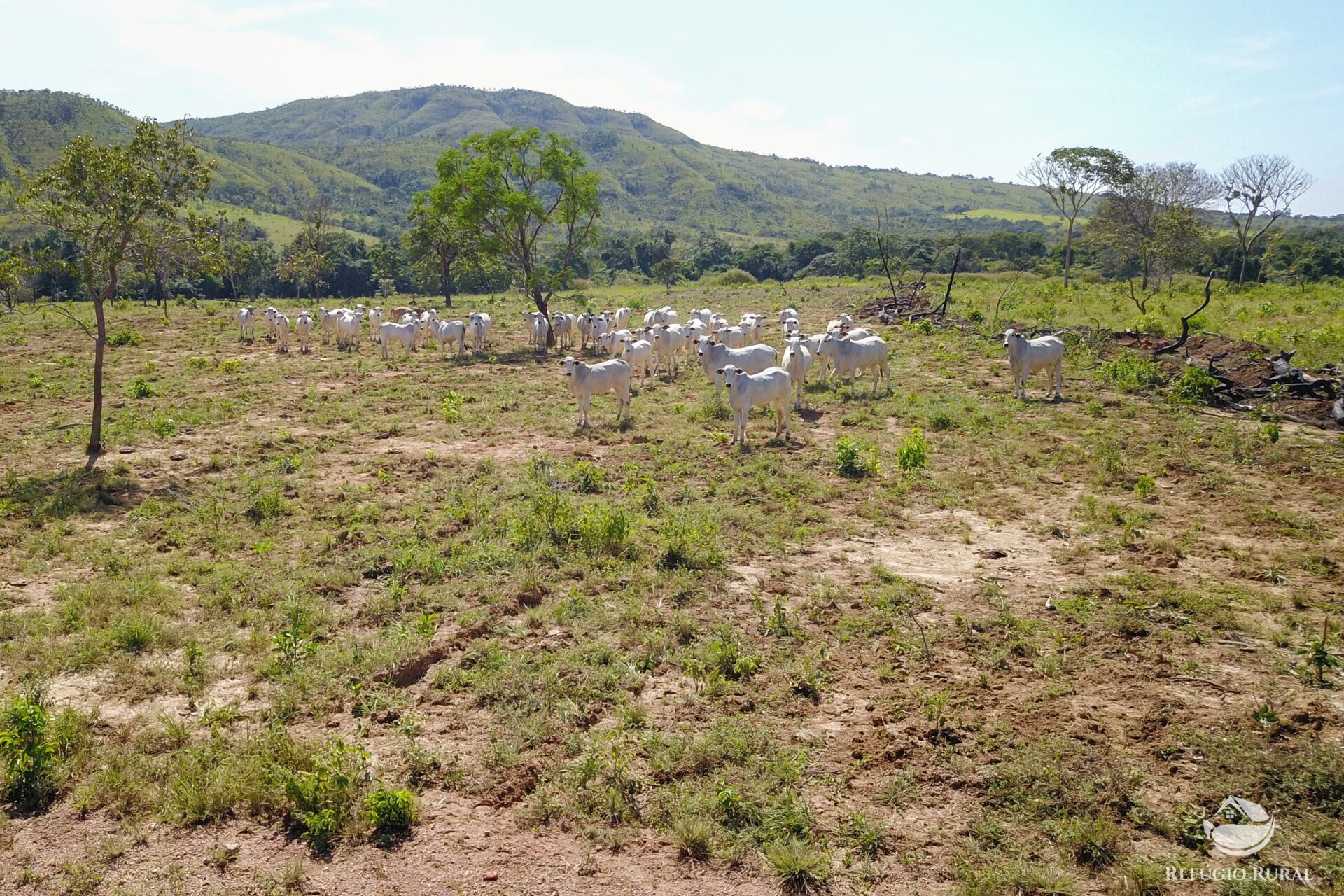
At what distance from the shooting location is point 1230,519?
32.0ft

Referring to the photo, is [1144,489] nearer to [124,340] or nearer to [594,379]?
[594,379]

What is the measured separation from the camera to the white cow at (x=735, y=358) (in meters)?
16.3

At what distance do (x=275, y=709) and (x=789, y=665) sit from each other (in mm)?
4410

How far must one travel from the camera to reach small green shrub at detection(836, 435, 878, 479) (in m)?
12.4

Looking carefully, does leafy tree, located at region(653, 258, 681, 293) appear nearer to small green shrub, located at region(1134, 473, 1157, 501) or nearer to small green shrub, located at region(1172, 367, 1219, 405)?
small green shrub, located at region(1172, 367, 1219, 405)

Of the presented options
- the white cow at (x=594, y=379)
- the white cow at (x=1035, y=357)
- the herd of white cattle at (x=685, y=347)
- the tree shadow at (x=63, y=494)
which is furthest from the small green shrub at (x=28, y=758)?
the white cow at (x=1035, y=357)

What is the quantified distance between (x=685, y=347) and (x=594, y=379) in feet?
32.2

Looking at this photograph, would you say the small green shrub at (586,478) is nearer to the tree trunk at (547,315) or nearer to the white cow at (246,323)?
the tree trunk at (547,315)

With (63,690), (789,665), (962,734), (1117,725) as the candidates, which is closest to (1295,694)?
(1117,725)

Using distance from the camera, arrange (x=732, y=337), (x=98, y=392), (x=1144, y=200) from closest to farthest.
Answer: (x=98, y=392)
(x=732, y=337)
(x=1144, y=200)

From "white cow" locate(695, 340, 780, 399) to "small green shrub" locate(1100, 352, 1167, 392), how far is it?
7803 mm

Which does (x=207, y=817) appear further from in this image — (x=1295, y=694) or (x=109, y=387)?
(x=109, y=387)

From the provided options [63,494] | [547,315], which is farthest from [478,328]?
[63,494]

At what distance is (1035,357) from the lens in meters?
16.6
